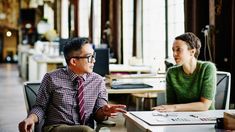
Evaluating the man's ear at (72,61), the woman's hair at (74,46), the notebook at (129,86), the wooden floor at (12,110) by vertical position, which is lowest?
the wooden floor at (12,110)

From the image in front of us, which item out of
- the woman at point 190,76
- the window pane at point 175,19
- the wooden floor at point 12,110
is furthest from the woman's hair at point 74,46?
the window pane at point 175,19

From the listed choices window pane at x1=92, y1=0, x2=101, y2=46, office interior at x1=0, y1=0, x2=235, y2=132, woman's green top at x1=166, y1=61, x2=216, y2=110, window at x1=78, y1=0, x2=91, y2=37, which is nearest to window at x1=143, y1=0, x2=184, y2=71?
office interior at x1=0, y1=0, x2=235, y2=132

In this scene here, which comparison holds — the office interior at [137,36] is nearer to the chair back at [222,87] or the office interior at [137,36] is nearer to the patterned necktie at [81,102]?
the chair back at [222,87]

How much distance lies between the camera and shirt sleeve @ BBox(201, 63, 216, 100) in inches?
143

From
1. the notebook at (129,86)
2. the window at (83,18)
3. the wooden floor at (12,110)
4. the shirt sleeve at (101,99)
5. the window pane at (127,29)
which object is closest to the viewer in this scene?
the shirt sleeve at (101,99)

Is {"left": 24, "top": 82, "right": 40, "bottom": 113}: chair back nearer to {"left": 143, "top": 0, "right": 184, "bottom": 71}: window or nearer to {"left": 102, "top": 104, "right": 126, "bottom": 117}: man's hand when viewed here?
{"left": 102, "top": 104, "right": 126, "bottom": 117}: man's hand

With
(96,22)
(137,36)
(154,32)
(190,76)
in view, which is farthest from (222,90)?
(96,22)

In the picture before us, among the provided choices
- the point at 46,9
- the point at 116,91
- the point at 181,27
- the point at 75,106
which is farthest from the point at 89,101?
the point at 46,9

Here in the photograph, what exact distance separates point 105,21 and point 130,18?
1.90m

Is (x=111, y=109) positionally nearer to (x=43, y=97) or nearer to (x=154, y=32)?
(x=43, y=97)

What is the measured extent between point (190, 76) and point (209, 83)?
6.2 inches

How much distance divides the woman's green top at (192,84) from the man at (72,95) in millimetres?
680

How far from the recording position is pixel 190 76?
3.72 meters

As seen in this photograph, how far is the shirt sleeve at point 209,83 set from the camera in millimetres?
3629
